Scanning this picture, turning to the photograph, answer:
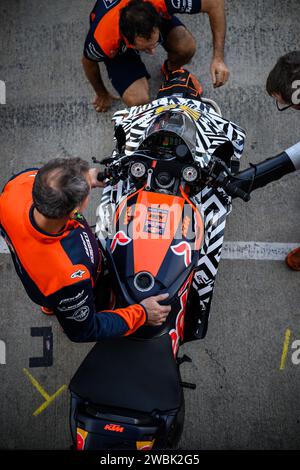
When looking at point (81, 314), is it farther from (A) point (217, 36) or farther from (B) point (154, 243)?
(A) point (217, 36)

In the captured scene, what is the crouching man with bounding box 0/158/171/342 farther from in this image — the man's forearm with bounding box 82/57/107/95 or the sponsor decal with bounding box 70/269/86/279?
the man's forearm with bounding box 82/57/107/95

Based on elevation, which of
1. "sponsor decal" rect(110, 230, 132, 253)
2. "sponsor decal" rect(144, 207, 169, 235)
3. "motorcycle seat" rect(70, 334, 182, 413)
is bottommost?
"motorcycle seat" rect(70, 334, 182, 413)

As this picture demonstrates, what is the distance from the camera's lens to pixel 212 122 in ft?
9.18

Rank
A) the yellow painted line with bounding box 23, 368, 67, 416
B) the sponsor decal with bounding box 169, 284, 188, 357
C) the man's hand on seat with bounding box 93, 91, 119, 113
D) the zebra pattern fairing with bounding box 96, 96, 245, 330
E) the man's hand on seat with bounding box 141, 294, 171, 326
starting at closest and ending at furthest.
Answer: the man's hand on seat with bounding box 141, 294, 171, 326 < the sponsor decal with bounding box 169, 284, 188, 357 < the zebra pattern fairing with bounding box 96, 96, 245, 330 < the yellow painted line with bounding box 23, 368, 67, 416 < the man's hand on seat with bounding box 93, 91, 119, 113

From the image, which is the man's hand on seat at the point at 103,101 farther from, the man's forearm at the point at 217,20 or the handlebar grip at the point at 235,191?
the handlebar grip at the point at 235,191

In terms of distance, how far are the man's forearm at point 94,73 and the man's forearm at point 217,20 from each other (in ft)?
3.12

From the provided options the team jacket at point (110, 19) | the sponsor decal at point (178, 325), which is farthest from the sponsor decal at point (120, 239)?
the team jacket at point (110, 19)

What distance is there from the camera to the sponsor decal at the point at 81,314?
200 cm

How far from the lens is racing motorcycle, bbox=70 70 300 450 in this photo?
2.10 metres

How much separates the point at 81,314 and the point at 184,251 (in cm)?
70

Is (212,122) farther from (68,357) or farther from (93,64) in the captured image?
(68,357)

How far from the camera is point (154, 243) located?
7.68 feet

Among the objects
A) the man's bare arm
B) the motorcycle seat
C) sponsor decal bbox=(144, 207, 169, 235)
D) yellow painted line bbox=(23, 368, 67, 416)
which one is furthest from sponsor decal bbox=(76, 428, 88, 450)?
the man's bare arm
